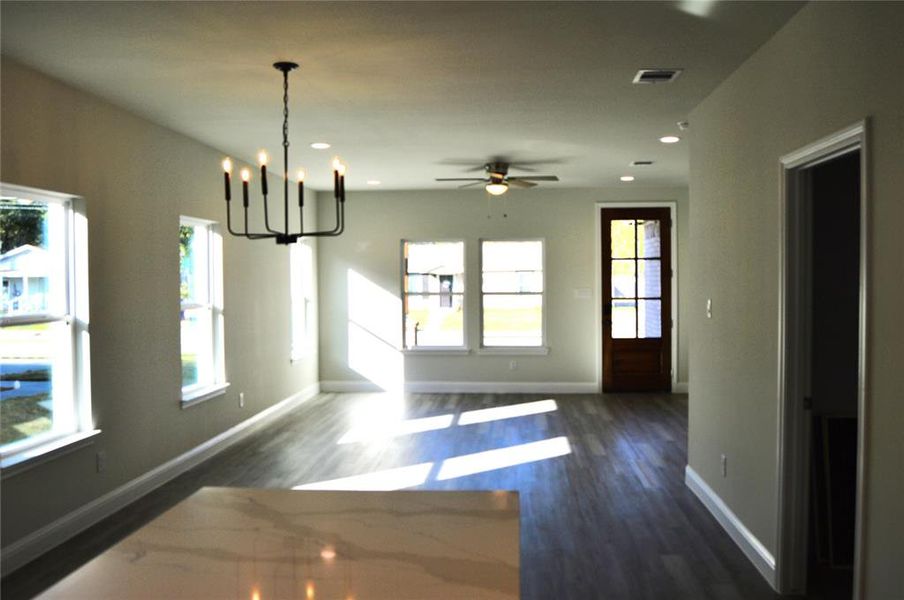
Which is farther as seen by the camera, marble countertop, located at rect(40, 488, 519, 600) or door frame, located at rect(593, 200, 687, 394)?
door frame, located at rect(593, 200, 687, 394)

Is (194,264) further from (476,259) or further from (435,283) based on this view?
(476,259)

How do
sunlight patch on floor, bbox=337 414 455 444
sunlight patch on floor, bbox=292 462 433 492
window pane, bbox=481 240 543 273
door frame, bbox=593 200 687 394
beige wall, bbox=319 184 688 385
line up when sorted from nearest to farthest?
sunlight patch on floor, bbox=292 462 433 492 < sunlight patch on floor, bbox=337 414 455 444 < door frame, bbox=593 200 687 394 < beige wall, bbox=319 184 688 385 < window pane, bbox=481 240 543 273

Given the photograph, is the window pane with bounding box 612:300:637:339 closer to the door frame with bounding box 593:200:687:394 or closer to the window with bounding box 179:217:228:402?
the door frame with bounding box 593:200:687:394

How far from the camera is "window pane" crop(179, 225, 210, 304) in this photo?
5.95 meters

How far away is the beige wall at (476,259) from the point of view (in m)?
9.38

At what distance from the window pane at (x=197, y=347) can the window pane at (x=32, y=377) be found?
1.52 metres

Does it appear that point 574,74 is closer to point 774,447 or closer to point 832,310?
point 832,310

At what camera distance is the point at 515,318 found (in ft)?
31.4

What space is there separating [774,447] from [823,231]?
126 cm

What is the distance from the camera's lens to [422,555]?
4.51 feet

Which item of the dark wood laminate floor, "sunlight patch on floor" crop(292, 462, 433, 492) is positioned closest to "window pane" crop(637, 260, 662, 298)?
the dark wood laminate floor

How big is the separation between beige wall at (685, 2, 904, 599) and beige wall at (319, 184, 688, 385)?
4290mm

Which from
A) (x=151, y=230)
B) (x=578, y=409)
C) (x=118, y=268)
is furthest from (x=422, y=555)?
(x=578, y=409)

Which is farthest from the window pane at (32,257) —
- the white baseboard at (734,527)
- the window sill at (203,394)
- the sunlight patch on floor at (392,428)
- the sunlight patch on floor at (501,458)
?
the white baseboard at (734,527)
